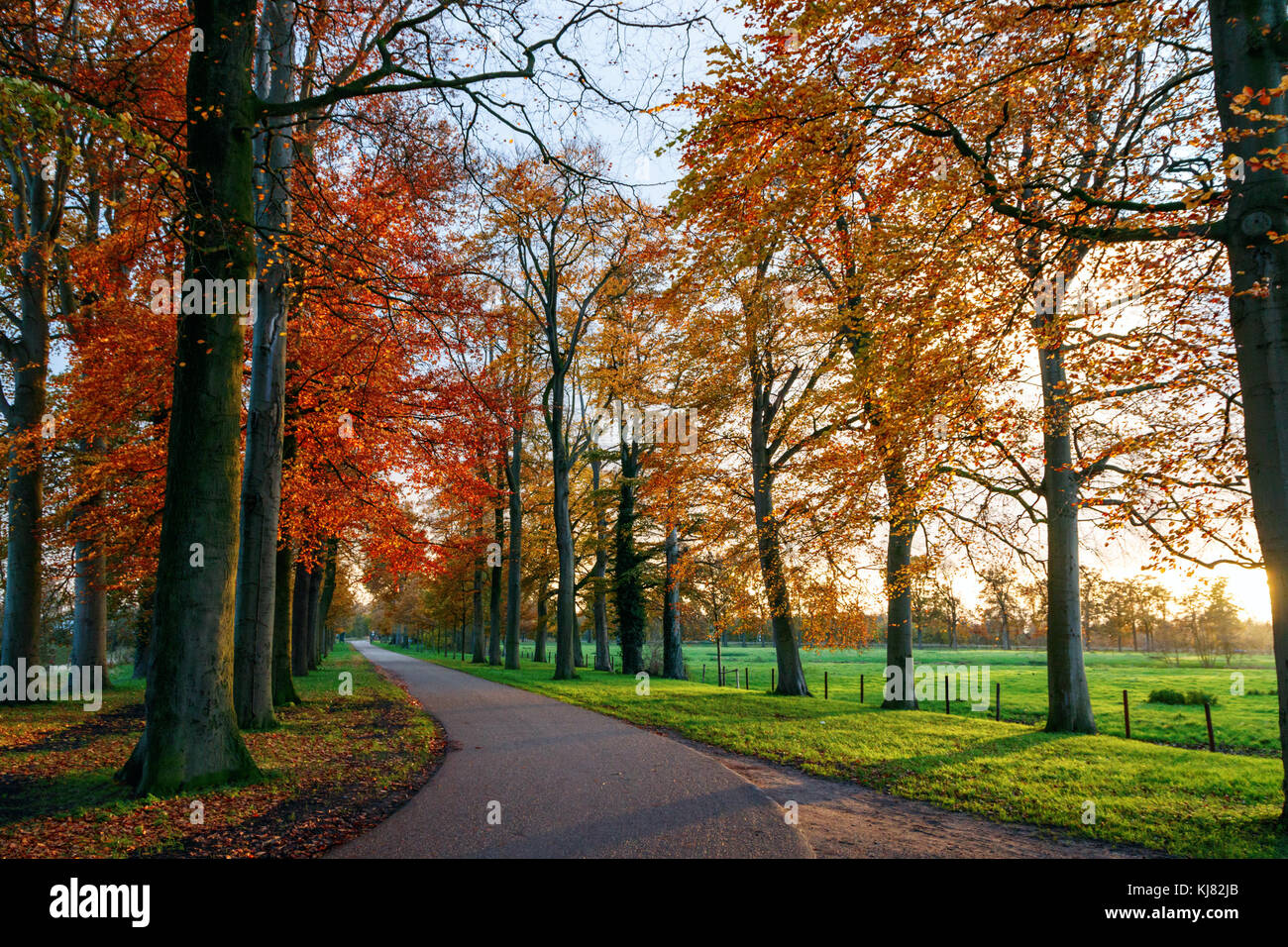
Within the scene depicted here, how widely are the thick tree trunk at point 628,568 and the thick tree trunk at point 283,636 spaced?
13173mm

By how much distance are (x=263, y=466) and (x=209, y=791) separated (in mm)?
5376

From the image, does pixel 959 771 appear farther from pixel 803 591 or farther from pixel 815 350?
pixel 815 350

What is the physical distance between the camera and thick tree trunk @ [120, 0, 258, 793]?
5.85 meters

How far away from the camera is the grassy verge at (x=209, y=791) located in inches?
179

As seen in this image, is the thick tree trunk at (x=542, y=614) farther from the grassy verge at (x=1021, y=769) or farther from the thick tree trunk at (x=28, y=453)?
the thick tree trunk at (x=28, y=453)

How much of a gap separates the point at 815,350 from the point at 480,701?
40.2 ft

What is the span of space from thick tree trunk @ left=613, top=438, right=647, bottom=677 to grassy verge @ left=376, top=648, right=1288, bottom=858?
10959 mm

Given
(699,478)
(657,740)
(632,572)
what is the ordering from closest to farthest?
(657,740) → (699,478) → (632,572)

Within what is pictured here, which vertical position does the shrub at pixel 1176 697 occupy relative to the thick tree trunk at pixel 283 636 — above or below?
below

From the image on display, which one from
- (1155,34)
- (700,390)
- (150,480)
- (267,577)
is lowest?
(267,577)

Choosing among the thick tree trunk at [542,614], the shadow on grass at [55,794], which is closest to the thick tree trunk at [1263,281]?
the shadow on grass at [55,794]

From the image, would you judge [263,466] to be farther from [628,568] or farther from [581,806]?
[628,568]

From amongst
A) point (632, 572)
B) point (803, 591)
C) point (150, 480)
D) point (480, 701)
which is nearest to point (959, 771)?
point (803, 591)
